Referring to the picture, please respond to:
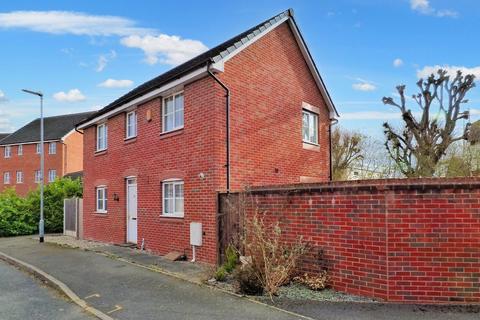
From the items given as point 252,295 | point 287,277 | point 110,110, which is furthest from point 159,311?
point 110,110

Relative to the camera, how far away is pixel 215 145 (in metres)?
11.3

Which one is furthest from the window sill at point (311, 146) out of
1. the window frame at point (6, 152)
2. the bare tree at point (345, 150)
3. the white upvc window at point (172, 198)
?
the window frame at point (6, 152)

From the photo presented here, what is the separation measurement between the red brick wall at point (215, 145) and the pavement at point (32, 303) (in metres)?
3.97

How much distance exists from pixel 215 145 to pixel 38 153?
3906 cm

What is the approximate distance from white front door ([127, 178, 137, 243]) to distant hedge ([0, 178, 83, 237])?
10344 mm

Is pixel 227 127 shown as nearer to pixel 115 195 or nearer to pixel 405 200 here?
pixel 405 200

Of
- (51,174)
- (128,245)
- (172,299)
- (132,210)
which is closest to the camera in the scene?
(172,299)

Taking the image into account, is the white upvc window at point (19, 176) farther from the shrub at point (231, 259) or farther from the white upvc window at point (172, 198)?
the shrub at point (231, 259)

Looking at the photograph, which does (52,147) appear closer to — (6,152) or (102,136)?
(6,152)

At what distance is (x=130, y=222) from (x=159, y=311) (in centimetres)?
876

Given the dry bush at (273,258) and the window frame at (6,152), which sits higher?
the window frame at (6,152)

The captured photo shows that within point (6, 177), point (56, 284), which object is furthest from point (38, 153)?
point (56, 284)

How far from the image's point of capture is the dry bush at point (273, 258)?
7.71 metres

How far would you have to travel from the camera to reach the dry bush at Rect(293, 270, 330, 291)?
25.5 ft
